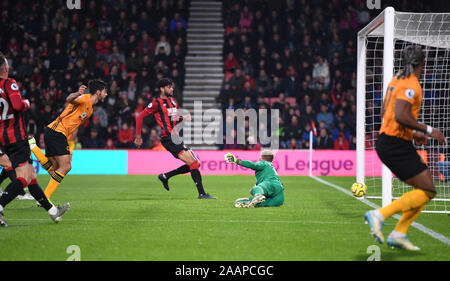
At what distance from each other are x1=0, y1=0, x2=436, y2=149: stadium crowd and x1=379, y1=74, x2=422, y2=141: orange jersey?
515 inches

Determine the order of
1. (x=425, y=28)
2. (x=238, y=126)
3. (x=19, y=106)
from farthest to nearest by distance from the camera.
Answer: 1. (x=238, y=126)
2. (x=425, y=28)
3. (x=19, y=106)

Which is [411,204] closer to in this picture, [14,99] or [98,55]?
→ [14,99]

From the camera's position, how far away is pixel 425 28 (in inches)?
343

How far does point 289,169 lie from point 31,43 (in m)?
12.0

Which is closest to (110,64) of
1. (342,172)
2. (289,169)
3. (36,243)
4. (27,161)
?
(289,169)

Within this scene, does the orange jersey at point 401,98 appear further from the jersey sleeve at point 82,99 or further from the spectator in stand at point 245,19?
the spectator in stand at point 245,19

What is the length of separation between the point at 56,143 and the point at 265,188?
125 inches

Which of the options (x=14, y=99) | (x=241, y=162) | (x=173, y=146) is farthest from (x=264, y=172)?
(x=14, y=99)

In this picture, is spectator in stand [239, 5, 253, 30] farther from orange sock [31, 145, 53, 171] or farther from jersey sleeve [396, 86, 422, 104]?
jersey sleeve [396, 86, 422, 104]

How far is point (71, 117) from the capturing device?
8.26 metres

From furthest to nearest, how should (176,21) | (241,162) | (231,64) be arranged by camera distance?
(176,21) → (231,64) → (241,162)

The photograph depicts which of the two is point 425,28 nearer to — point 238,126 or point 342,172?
point 342,172

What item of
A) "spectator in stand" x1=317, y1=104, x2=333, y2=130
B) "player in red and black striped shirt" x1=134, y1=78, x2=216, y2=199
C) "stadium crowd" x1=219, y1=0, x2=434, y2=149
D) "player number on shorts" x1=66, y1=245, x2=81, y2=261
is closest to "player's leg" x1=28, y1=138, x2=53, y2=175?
"player in red and black striped shirt" x1=134, y1=78, x2=216, y2=199

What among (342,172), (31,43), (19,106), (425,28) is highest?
(31,43)
